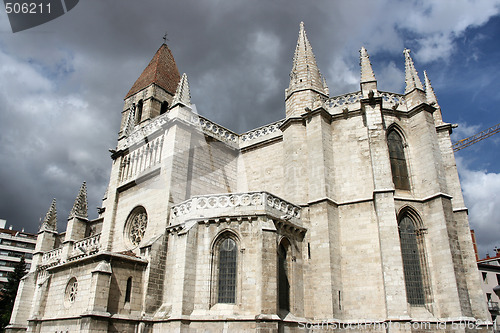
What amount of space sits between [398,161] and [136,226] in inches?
499

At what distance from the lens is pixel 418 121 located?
18.1m

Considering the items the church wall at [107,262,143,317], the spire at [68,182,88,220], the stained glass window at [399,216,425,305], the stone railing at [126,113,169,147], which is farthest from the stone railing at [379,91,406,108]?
the spire at [68,182,88,220]

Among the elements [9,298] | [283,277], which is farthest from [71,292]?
[9,298]

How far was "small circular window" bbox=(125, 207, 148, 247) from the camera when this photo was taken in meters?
18.8

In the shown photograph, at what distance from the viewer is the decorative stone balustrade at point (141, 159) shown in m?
19.3

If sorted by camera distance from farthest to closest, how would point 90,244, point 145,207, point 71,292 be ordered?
point 90,244, point 145,207, point 71,292

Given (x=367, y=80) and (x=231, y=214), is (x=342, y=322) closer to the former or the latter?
(x=231, y=214)

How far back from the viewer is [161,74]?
2908 centimetres

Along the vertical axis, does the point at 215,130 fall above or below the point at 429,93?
below

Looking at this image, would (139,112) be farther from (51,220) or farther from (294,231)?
(294,231)

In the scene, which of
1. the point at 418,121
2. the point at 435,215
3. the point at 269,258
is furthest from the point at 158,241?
the point at 418,121

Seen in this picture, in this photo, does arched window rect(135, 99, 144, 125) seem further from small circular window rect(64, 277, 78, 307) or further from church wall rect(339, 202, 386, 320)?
church wall rect(339, 202, 386, 320)

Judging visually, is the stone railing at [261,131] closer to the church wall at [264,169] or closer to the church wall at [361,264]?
the church wall at [264,169]

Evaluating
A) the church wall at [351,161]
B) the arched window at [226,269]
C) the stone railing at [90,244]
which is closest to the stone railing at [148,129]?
the stone railing at [90,244]
